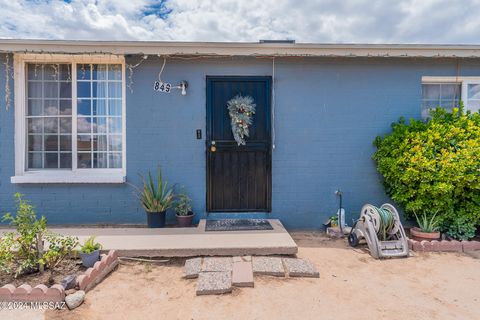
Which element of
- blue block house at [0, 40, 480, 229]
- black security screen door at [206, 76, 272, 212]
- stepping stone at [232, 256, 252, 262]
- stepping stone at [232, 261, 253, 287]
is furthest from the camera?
black security screen door at [206, 76, 272, 212]

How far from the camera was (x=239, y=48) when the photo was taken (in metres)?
4.21

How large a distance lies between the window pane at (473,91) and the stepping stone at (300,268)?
4169mm

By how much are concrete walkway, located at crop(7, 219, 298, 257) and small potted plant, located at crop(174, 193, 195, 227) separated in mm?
274

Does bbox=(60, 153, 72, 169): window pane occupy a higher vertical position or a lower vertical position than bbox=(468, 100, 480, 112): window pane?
lower

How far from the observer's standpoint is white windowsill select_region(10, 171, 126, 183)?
4.39 m

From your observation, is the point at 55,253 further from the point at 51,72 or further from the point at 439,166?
the point at 439,166

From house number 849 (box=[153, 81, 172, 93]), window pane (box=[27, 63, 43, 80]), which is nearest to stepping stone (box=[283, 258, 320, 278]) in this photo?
house number 849 (box=[153, 81, 172, 93])

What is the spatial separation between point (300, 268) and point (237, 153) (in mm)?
2110

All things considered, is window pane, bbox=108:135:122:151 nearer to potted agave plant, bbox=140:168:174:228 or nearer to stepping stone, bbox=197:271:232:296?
potted agave plant, bbox=140:168:174:228

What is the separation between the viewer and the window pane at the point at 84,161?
462 centimetres

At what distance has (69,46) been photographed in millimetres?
4082

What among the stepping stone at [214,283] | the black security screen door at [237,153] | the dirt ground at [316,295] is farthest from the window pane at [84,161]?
the stepping stone at [214,283]

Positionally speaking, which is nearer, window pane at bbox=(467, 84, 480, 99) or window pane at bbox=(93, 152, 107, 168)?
window pane at bbox=(93, 152, 107, 168)

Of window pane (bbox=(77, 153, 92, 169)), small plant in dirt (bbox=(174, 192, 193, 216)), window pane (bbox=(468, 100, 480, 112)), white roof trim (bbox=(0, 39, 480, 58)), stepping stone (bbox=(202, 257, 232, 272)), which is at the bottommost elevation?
stepping stone (bbox=(202, 257, 232, 272))
